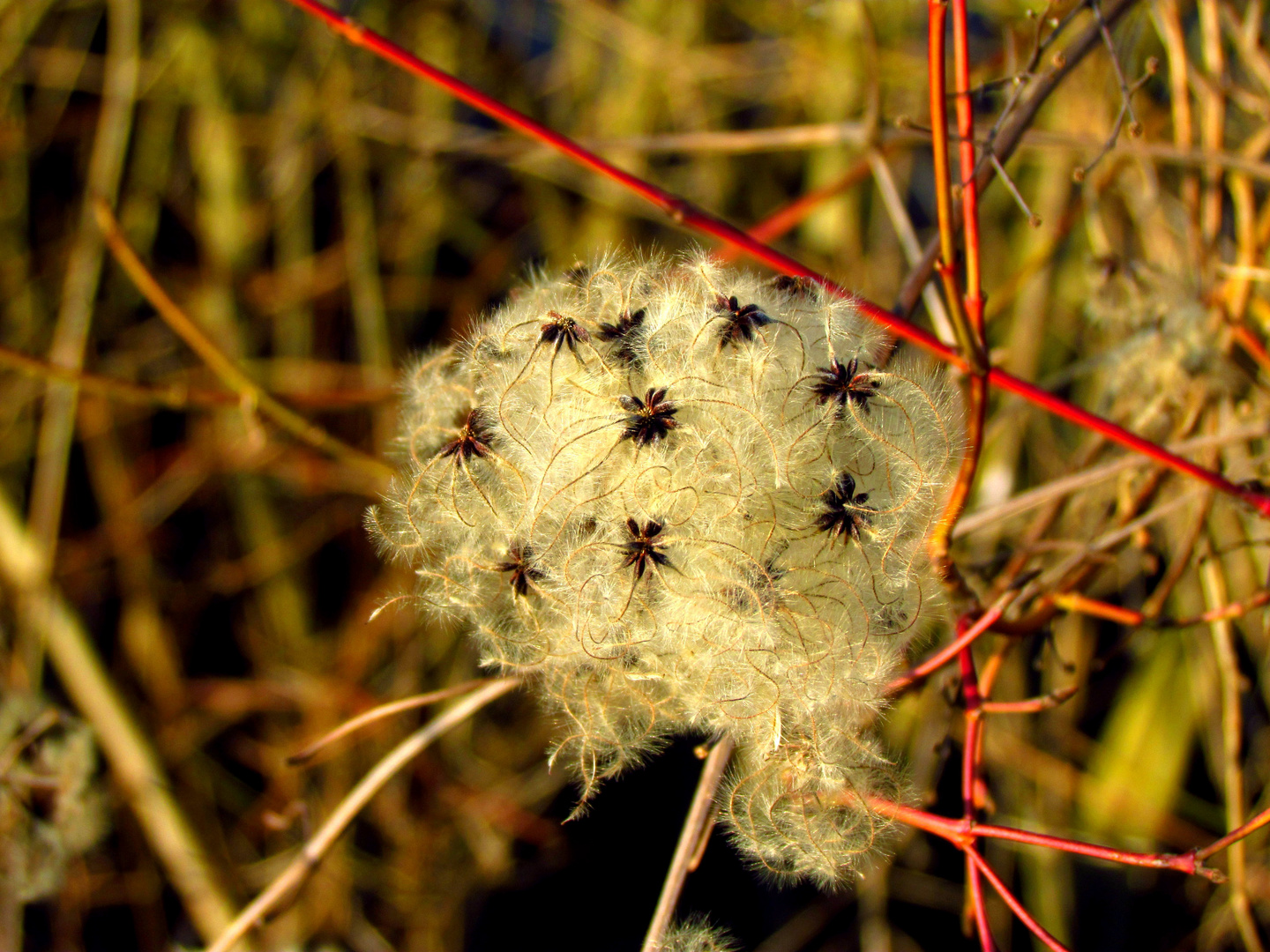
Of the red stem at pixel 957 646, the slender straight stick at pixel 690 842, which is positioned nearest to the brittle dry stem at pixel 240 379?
the slender straight stick at pixel 690 842

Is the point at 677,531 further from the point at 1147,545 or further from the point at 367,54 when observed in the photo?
the point at 367,54

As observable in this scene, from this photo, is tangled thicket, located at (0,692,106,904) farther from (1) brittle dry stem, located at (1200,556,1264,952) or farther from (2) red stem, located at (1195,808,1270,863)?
(1) brittle dry stem, located at (1200,556,1264,952)

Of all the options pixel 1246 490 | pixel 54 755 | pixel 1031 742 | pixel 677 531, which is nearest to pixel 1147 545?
pixel 1246 490

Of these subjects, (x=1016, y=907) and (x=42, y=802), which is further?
(x=42, y=802)

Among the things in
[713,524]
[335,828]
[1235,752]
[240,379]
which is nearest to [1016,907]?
[713,524]

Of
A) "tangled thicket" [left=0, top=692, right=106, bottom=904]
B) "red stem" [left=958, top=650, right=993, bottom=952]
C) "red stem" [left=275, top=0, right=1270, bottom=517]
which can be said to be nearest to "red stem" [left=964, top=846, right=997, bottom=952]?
"red stem" [left=958, top=650, right=993, bottom=952]

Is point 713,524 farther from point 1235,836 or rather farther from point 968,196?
point 1235,836

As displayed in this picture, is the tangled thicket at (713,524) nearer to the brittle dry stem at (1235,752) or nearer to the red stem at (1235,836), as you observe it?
the red stem at (1235,836)
